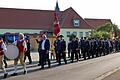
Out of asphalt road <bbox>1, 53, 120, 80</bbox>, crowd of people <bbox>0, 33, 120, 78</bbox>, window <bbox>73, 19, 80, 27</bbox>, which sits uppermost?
window <bbox>73, 19, 80, 27</bbox>

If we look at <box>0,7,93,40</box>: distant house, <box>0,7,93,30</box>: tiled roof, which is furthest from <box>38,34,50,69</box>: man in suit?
<box>0,7,93,30</box>: tiled roof

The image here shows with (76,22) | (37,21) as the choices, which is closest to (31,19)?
(37,21)

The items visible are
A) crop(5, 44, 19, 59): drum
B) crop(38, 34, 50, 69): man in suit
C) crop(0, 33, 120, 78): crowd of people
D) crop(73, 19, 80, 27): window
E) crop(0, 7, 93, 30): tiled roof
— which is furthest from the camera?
crop(73, 19, 80, 27): window

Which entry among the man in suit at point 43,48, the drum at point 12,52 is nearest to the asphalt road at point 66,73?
the man in suit at point 43,48

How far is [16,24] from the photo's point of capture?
6862 cm

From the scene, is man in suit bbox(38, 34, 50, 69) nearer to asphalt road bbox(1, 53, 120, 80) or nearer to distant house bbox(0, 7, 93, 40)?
asphalt road bbox(1, 53, 120, 80)

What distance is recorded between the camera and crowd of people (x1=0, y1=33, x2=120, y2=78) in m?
17.8

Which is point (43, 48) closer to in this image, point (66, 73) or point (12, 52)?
point (66, 73)

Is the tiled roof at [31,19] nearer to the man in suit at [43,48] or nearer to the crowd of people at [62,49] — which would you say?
the crowd of people at [62,49]

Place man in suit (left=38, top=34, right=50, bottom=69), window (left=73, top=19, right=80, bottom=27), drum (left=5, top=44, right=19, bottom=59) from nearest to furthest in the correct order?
drum (left=5, top=44, right=19, bottom=59) < man in suit (left=38, top=34, right=50, bottom=69) < window (left=73, top=19, right=80, bottom=27)

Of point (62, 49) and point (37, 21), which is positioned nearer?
point (62, 49)

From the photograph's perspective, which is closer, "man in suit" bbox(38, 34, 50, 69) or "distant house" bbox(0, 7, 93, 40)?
"man in suit" bbox(38, 34, 50, 69)

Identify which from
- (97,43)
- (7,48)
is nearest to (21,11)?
(97,43)

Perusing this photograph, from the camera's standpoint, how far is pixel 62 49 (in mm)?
24562
